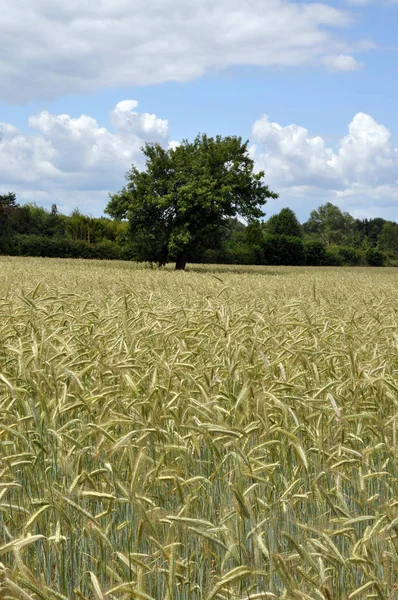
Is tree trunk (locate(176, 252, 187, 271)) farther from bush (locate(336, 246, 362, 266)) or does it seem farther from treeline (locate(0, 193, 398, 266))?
bush (locate(336, 246, 362, 266))

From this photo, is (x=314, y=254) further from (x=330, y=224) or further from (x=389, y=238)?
(x=330, y=224)

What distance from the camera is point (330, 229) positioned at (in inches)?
5162

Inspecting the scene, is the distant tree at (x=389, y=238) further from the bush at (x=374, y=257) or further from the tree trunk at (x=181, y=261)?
the tree trunk at (x=181, y=261)

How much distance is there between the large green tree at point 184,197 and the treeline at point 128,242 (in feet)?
3.01

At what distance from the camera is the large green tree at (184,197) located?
3616 cm

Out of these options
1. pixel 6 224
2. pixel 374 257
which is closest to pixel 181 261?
pixel 6 224

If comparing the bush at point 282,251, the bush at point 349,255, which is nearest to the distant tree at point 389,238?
the bush at point 349,255

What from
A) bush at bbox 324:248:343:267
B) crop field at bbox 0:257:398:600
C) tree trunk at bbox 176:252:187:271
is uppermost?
bush at bbox 324:248:343:267

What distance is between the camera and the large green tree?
3616cm

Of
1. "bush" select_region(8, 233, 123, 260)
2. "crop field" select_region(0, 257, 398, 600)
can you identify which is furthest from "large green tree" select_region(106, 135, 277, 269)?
"crop field" select_region(0, 257, 398, 600)

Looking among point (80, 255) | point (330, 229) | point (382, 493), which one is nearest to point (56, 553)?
point (382, 493)

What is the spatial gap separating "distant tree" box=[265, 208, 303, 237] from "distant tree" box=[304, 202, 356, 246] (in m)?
26.7

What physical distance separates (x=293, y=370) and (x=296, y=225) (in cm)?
9463

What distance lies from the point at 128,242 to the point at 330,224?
97722 mm
